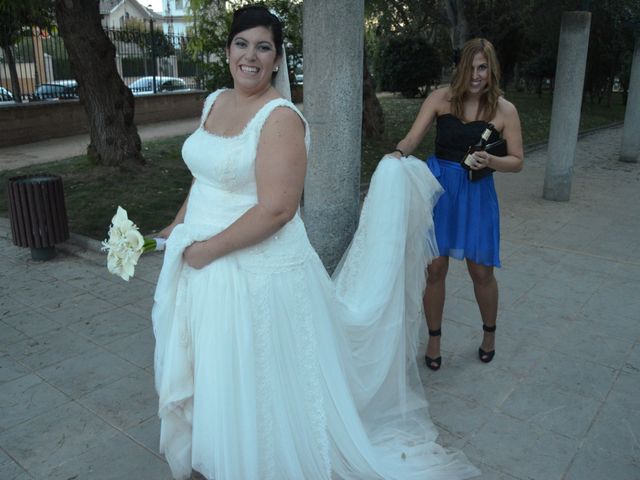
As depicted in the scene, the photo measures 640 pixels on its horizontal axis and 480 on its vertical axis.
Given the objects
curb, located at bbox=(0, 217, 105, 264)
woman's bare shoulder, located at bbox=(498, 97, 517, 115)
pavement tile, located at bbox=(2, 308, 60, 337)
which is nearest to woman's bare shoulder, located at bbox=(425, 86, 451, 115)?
woman's bare shoulder, located at bbox=(498, 97, 517, 115)

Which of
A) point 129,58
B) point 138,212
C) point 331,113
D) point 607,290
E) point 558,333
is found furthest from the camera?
point 129,58

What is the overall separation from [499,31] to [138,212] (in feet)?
70.4

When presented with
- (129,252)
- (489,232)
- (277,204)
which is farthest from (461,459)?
(129,252)

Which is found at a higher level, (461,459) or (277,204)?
(277,204)

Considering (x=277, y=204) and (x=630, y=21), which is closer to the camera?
(x=277, y=204)

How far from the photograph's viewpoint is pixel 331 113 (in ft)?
11.8

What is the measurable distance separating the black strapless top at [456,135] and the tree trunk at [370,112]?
9386 millimetres

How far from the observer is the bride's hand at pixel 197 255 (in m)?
2.29

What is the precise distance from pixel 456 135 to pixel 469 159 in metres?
0.23

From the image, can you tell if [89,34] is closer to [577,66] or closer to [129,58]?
[577,66]

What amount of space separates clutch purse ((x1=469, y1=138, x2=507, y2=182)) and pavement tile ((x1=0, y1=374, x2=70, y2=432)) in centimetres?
283

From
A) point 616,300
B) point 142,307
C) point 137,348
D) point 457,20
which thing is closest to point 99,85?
point 142,307

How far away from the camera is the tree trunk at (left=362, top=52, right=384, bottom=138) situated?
504 inches

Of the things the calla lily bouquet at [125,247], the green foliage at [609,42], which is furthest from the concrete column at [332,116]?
the green foliage at [609,42]
